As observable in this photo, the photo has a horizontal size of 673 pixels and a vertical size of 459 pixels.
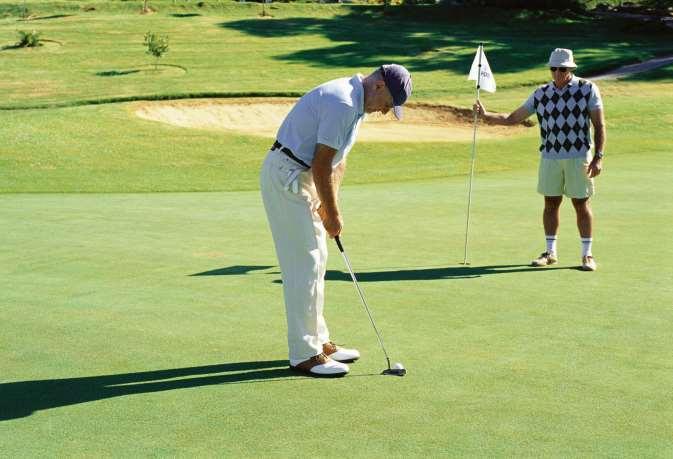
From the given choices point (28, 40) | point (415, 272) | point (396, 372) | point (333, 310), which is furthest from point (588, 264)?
point (28, 40)

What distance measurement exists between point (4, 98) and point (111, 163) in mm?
13439

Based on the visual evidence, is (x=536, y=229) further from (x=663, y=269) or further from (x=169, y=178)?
(x=169, y=178)

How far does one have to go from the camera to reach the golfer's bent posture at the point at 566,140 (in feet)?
32.4

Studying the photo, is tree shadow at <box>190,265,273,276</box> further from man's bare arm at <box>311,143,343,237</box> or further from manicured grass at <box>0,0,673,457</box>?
man's bare arm at <box>311,143,343,237</box>

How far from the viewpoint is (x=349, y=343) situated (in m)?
6.96

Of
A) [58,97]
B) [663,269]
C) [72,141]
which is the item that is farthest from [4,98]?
[663,269]

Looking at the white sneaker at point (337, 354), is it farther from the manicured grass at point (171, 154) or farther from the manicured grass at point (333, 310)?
the manicured grass at point (171, 154)

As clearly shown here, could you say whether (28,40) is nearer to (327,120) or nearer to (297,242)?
(297,242)

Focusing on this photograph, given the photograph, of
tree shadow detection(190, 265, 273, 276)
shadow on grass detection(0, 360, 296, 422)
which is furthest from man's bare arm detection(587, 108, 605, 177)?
shadow on grass detection(0, 360, 296, 422)

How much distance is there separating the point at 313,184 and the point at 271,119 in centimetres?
2213

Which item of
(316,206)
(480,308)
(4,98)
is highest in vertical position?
(316,206)

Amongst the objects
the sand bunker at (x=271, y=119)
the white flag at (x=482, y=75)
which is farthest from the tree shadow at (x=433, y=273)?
the sand bunker at (x=271, y=119)

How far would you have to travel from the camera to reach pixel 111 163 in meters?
20.0

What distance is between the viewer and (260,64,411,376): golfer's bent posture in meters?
5.94
